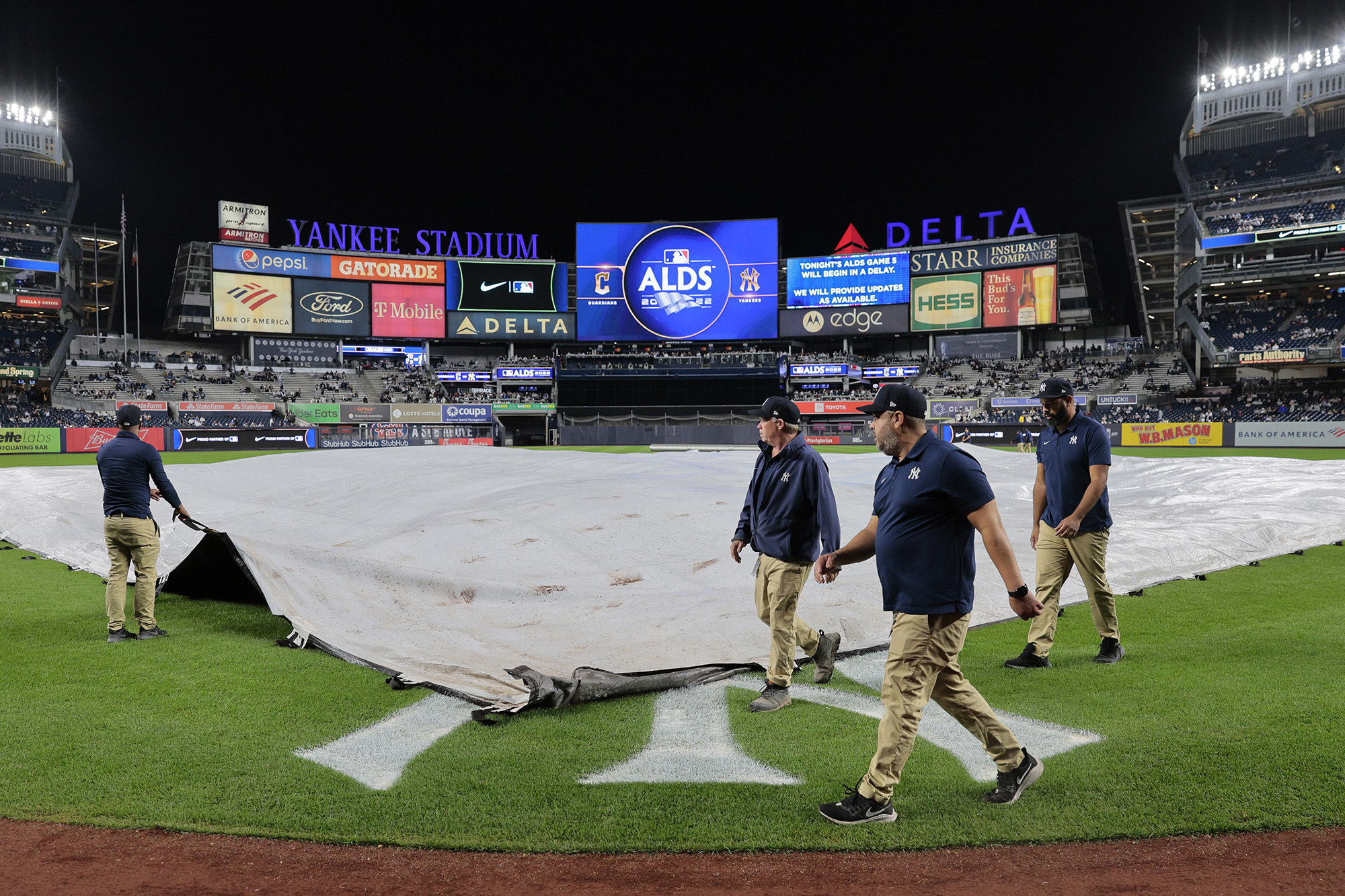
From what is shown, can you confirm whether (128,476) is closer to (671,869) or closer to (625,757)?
(625,757)

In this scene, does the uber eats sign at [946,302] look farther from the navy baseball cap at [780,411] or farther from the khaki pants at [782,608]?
the khaki pants at [782,608]

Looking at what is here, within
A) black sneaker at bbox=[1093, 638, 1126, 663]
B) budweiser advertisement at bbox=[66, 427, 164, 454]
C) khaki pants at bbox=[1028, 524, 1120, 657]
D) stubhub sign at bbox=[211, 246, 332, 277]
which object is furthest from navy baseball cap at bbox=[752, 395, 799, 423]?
stubhub sign at bbox=[211, 246, 332, 277]

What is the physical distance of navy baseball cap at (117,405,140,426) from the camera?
7102 mm

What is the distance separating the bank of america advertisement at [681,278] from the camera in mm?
65062

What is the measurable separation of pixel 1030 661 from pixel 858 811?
10.0 feet

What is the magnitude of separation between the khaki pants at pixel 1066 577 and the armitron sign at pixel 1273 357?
178ft

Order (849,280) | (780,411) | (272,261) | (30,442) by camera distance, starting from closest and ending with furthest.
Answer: (780,411) < (30,442) < (272,261) < (849,280)

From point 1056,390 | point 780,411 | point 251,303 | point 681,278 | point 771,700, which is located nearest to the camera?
point 771,700

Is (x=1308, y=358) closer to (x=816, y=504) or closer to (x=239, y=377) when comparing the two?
(x=816, y=504)

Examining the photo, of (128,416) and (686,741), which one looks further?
(128,416)

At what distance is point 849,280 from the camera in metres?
65.0

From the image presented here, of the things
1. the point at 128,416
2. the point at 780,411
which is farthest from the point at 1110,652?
the point at 128,416

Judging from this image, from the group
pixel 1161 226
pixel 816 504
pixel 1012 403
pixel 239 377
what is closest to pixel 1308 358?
pixel 1012 403

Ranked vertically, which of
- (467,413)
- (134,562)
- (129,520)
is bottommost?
(134,562)
